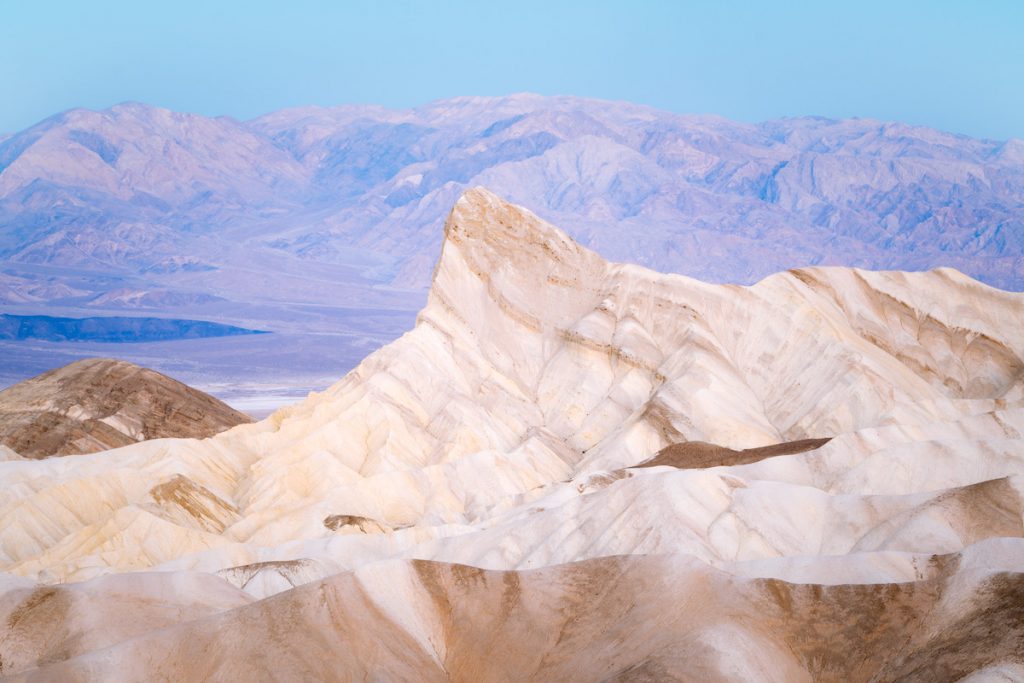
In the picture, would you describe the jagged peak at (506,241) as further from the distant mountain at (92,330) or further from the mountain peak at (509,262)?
the distant mountain at (92,330)

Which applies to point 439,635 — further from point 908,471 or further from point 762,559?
point 908,471

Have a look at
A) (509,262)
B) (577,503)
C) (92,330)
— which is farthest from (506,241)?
(92,330)

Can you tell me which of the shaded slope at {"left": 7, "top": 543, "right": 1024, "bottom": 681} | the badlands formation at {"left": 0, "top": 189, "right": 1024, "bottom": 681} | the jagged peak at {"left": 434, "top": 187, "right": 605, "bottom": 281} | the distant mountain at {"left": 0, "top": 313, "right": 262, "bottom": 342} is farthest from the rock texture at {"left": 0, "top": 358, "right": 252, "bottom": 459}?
the distant mountain at {"left": 0, "top": 313, "right": 262, "bottom": 342}

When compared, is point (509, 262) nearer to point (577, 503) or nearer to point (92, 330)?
point (577, 503)

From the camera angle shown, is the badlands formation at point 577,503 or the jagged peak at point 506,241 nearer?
the badlands formation at point 577,503

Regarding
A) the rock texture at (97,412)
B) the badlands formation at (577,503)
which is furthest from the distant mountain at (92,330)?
the badlands formation at (577,503)

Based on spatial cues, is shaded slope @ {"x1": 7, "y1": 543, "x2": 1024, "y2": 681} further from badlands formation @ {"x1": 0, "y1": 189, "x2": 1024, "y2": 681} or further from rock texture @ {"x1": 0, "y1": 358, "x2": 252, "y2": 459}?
rock texture @ {"x1": 0, "y1": 358, "x2": 252, "y2": 459}
